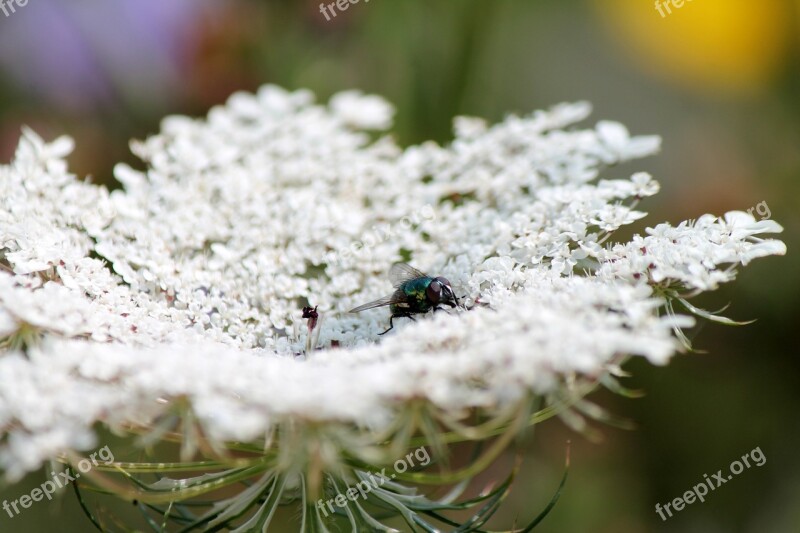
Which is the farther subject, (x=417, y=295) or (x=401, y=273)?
(x=401, y=273)

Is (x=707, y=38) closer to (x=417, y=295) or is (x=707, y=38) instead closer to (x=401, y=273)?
(x=401, y=273)

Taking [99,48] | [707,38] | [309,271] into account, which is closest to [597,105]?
[707,38]

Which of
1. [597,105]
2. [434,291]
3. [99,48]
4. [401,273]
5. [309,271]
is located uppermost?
[99,48]

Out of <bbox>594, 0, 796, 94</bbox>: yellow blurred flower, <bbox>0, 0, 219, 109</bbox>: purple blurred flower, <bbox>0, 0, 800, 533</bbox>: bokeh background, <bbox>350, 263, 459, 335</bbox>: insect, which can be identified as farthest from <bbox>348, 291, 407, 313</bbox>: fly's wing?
<bbox>594, 0, 796, 94</bbox>: yellow blurred flower

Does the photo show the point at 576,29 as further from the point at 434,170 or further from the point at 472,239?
the point at 472,239

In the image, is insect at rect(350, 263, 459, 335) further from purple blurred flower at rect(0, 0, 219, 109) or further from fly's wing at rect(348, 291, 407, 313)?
purple blurred flower at rect(0, 0, 219, 109)

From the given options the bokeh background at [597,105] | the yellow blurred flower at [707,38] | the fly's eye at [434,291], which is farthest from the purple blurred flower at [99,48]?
the fly's eye at [434,291]

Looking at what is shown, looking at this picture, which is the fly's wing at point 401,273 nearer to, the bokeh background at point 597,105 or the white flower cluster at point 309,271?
the white flower cluster at point 309,271

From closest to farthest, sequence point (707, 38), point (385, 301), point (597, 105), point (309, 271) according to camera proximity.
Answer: point (385, 301) → point (309, 271) → point (707, 38) → point (597, 105)
